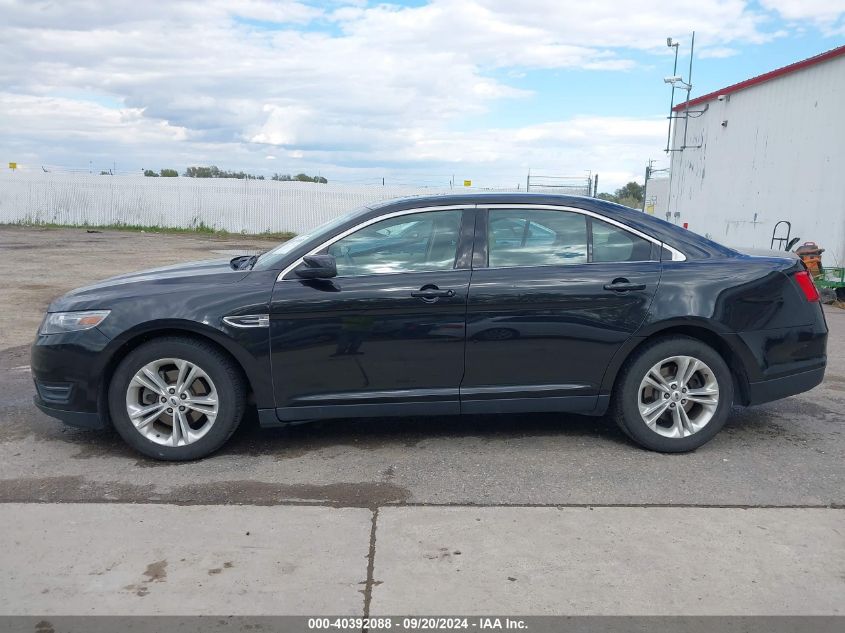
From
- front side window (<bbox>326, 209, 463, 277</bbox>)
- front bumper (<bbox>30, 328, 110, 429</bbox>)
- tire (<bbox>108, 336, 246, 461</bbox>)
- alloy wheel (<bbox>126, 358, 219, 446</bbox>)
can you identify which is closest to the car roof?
front side window (<bbox>326, 209, 463, 277</bbox>)

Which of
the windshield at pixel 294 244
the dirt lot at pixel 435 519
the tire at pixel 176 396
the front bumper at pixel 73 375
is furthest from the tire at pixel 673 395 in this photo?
the front bumper at pixel 73 375

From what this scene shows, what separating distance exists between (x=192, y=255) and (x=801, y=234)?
14338 mm

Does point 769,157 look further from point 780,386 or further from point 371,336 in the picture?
point 371,336

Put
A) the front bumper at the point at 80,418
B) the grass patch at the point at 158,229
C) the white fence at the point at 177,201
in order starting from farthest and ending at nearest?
the white fence at the point at 177,201 → the grass patch at the point at 158,229 → the front bumper at the point at 80,418

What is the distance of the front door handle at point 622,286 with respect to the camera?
494cm

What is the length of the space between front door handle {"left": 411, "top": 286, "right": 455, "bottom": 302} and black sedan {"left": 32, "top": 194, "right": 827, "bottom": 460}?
0.04ft

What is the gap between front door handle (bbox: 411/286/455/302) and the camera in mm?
4824

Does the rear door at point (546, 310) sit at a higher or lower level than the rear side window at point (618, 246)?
lower

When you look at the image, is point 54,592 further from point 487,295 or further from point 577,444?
point 577,444

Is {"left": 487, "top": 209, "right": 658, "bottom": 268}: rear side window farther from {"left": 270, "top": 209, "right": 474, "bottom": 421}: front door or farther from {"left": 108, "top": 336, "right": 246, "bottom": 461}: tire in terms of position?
{"left": 108, "top": 336, "right": 246, "bottom": 461}: tire

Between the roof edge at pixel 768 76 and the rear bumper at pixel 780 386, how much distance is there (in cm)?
1207

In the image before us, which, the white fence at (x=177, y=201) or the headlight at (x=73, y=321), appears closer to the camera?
the headlight at (x=73, y=321)

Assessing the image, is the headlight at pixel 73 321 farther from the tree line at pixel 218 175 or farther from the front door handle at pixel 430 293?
the tree line at pixel 218 175

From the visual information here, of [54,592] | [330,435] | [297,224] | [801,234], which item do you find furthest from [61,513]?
[297,224]
